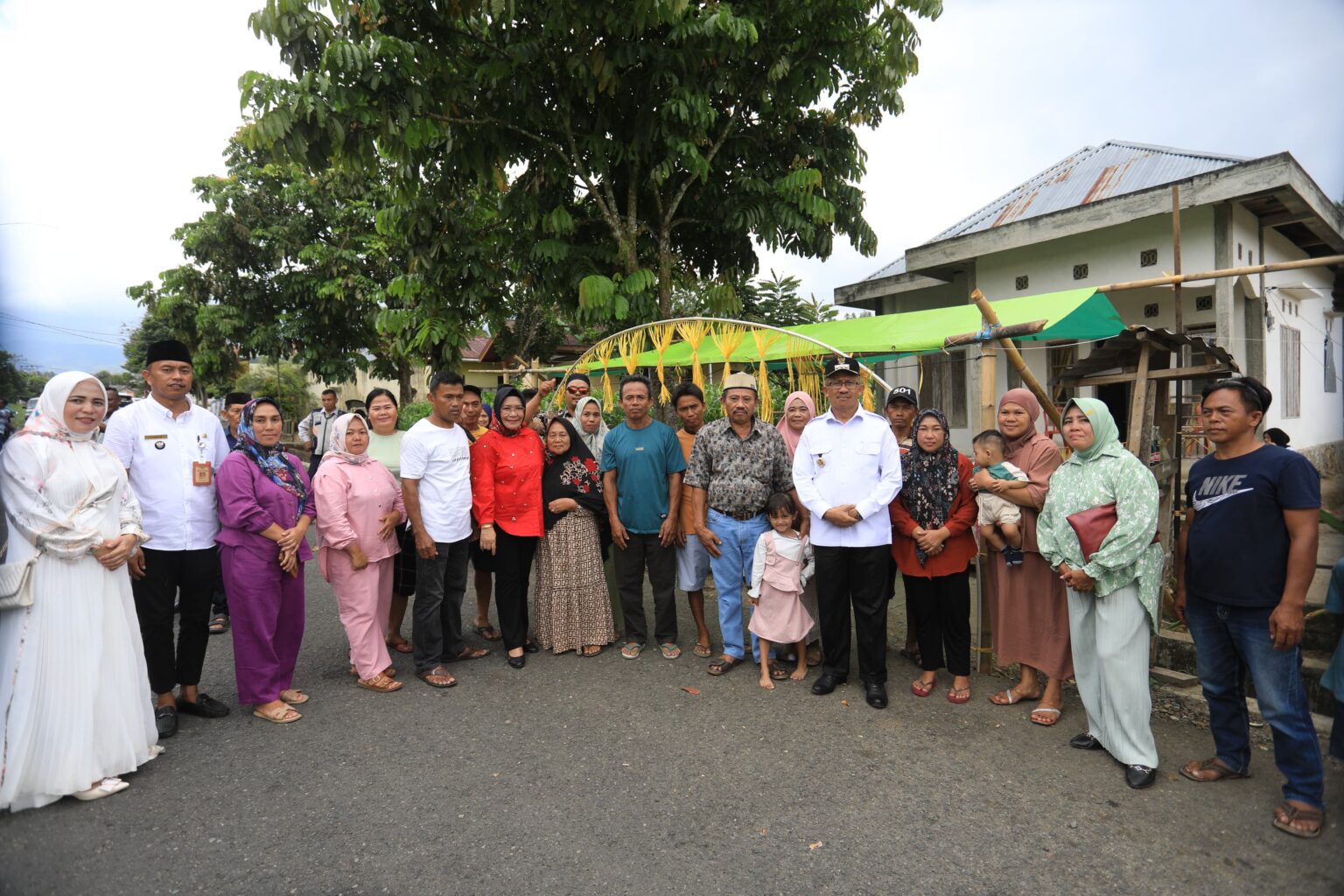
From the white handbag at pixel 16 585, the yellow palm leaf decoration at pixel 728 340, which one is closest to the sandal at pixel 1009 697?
the yellow palm leaf decoration at pixel 728 340

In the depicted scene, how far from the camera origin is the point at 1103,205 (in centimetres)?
906

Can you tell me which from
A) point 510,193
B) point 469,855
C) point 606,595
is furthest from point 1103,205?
point 469,855

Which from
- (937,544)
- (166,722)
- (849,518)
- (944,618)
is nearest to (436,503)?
(166,722)

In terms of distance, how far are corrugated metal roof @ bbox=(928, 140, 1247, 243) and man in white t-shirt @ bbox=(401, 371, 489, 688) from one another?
27.8ft

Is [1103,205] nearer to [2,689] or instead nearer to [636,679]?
[636,679]

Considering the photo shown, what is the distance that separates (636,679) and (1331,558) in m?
5.30

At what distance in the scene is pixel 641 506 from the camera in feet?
16.1

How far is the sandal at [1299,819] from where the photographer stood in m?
2.78

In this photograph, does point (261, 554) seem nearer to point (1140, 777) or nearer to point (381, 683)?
point (381, 683)

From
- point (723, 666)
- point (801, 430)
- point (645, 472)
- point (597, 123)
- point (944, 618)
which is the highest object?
point (597, 123)

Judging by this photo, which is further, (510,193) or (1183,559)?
(510,193)

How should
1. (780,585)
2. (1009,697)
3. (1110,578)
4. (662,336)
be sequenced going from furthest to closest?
(662,336) < (780,585) < (1009,697) < (1110,578)

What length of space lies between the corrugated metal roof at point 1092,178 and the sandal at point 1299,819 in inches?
314

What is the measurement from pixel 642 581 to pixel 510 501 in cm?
104
